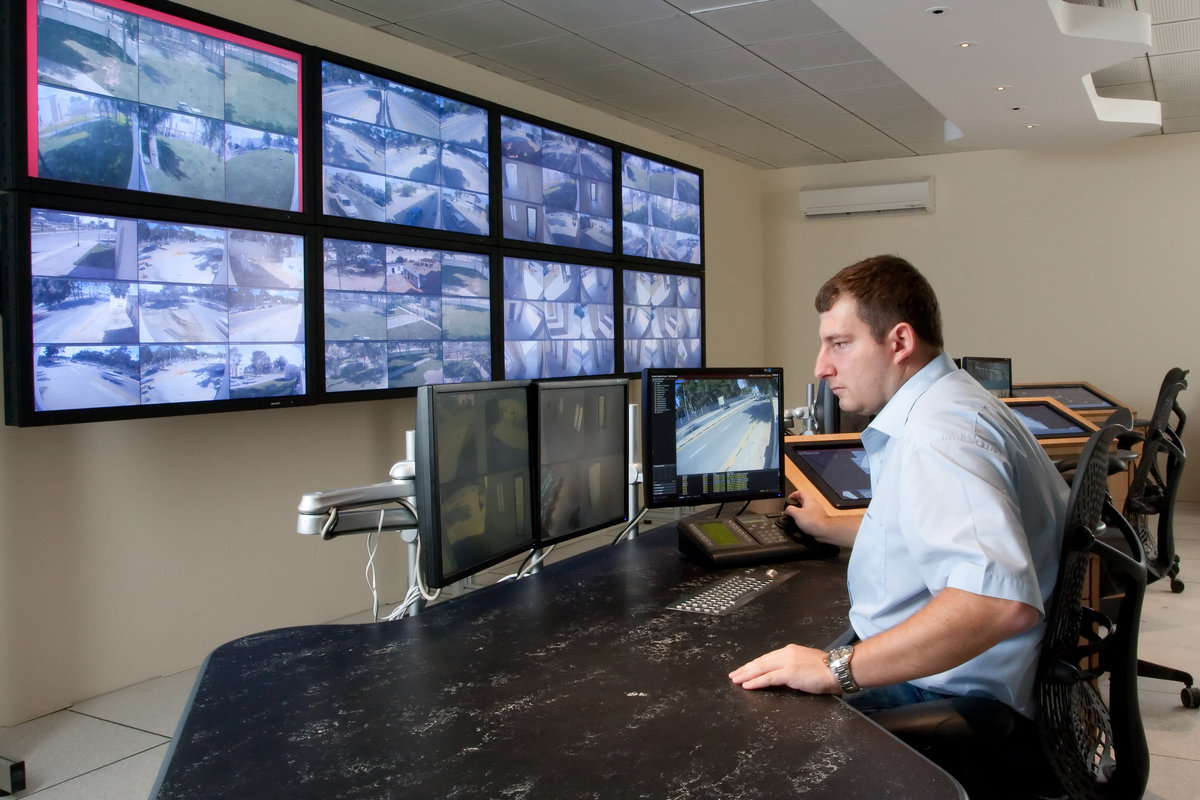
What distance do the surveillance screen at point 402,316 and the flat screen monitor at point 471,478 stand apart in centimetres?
146

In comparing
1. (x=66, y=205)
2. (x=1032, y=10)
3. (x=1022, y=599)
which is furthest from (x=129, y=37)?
(x=1032, y=10)

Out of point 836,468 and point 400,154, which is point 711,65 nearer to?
point 400,154

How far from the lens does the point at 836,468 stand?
2.55 meters

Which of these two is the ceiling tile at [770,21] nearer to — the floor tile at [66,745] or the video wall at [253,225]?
the video wall at [253,225]

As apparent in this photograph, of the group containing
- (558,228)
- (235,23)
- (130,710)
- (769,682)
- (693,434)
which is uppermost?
(235,23)

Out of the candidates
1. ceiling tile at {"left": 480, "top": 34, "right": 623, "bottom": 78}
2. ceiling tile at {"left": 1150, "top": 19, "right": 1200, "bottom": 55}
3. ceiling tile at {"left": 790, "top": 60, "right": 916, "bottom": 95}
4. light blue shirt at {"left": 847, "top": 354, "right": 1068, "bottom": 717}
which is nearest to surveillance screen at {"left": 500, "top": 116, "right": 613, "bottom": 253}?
ceiling tile at {"left": 480, "top": 34, "right": 623, "bottom": 78}

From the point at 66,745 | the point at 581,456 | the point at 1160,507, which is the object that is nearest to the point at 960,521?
A: the point at 581,456

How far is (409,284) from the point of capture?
13.1 ft

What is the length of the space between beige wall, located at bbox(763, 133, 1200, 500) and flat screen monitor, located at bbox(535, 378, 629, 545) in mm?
5503

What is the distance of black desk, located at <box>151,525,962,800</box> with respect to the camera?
1.08 meters

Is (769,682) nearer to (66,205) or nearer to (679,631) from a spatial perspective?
(679,631)

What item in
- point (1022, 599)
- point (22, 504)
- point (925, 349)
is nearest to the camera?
point (1022, 599)

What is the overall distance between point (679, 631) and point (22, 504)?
2.40 meters

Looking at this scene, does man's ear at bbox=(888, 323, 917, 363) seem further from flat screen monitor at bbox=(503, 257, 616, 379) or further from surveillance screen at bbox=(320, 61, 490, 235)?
flat screen monitor at bbox=(503, 257, 616, 379)
